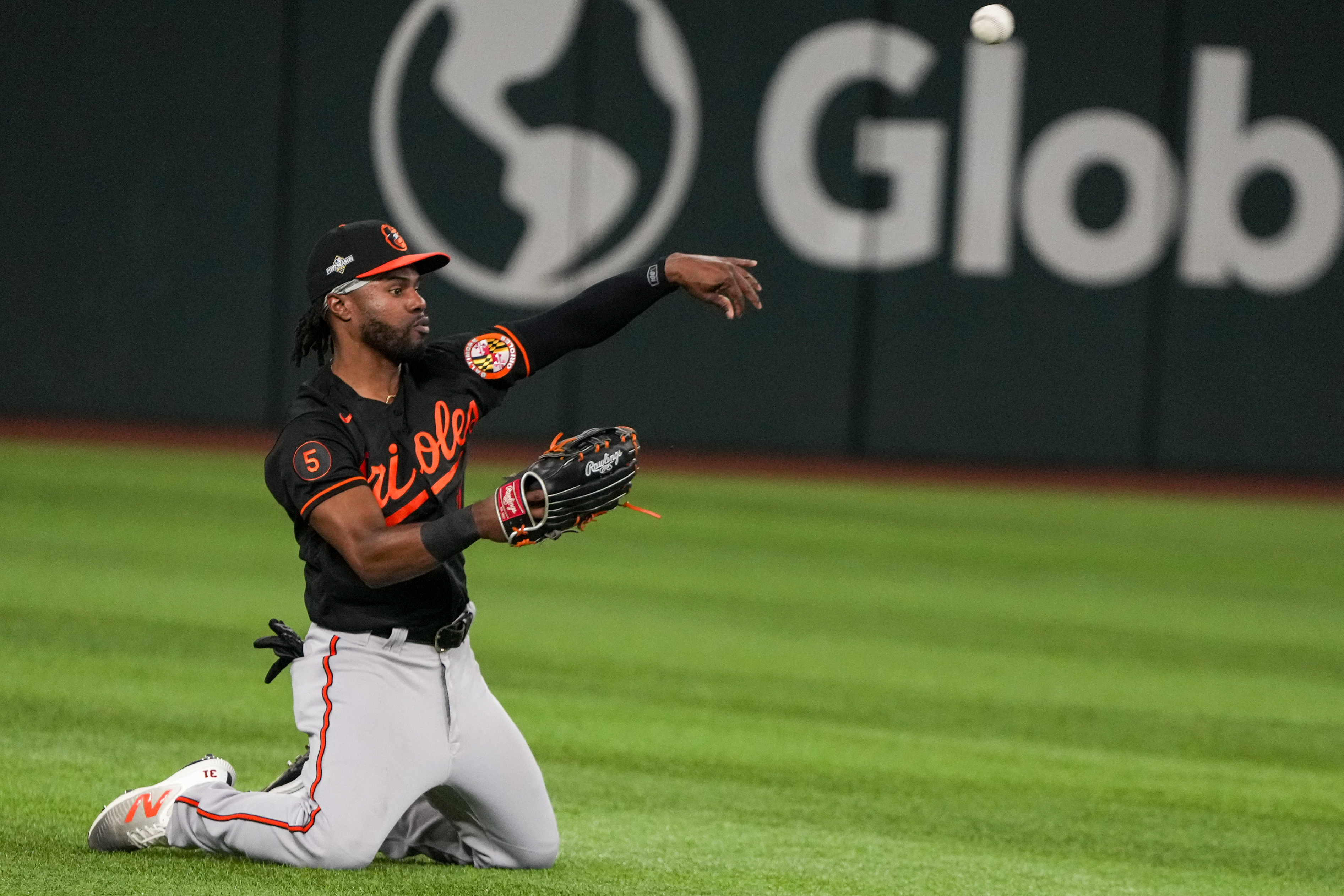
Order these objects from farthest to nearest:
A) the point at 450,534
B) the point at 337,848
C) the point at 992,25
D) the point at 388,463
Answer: the point at 992,25, the point at 388,463, the point at 337,848, the point at 450,534

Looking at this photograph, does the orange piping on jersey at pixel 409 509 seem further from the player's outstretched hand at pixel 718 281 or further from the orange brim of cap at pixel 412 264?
the player's outstretched hand at pixel 718 281

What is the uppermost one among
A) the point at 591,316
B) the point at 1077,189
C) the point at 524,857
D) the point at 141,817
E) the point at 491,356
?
the point at 1077,189

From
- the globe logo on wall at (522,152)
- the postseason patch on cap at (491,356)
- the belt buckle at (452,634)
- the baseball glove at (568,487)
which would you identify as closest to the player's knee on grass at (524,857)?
the belt buckle at (452,634)

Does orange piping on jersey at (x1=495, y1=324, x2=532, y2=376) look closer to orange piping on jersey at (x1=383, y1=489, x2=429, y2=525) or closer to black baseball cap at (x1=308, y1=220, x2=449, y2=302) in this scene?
black baseball cap at (x1=308, y1=220, x2=449, y2=302)

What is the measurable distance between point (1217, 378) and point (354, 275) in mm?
14988

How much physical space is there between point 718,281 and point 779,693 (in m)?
3.38

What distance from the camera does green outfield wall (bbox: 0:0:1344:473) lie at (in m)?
17.6

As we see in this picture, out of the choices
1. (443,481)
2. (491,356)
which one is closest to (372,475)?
(443,481)

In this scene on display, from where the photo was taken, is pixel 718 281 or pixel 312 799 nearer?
pixel 312 799

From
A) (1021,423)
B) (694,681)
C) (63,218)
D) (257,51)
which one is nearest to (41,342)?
(63,218)

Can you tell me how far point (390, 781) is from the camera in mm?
4574

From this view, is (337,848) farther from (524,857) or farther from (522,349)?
(522,349)

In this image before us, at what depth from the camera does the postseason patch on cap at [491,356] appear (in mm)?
5148

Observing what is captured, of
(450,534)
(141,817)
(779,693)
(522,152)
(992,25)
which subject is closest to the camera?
(450,534)
